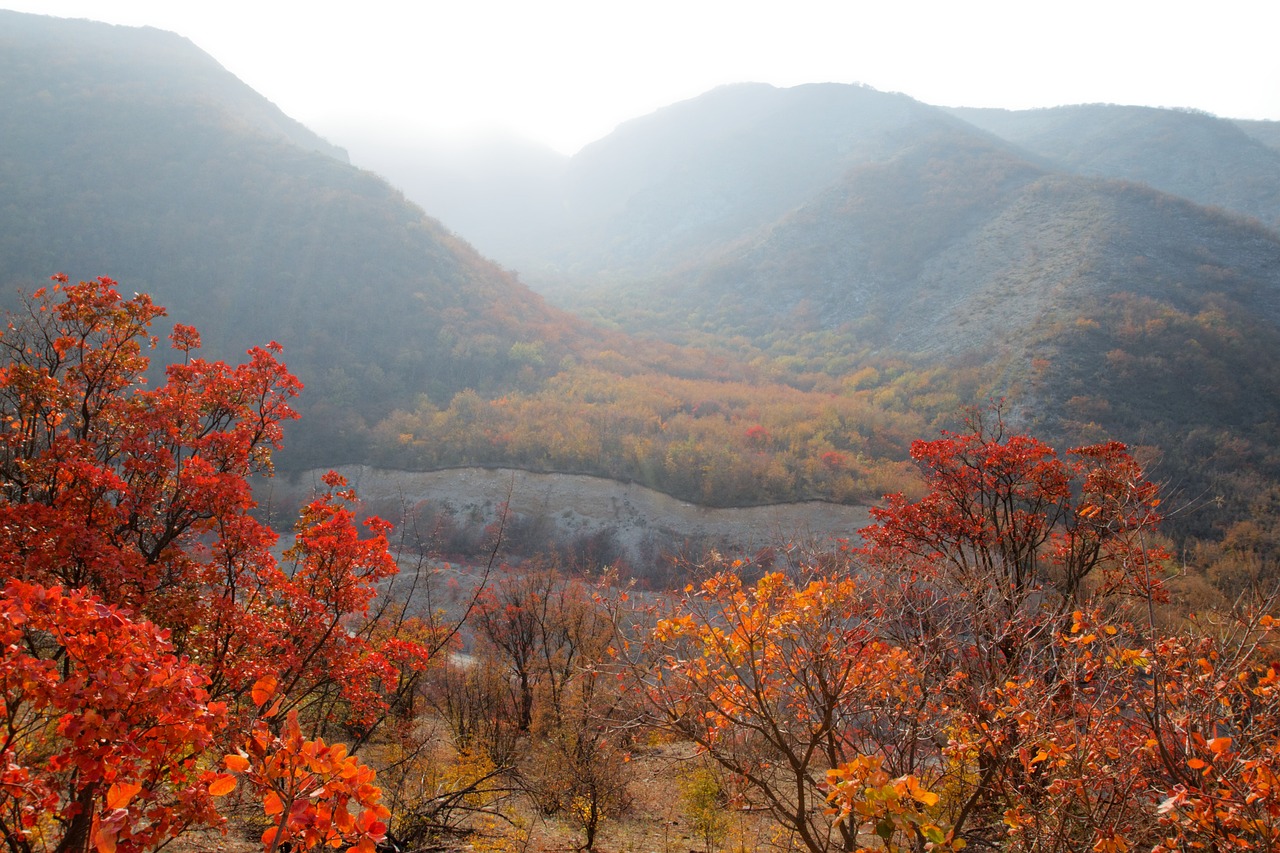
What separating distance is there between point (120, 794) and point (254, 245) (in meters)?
49.6

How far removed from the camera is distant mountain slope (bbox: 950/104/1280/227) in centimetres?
5516

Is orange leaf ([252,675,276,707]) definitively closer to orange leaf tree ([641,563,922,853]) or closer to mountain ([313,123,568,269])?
orange leaf tree ([641,563,922,853])

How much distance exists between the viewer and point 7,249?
34.5 m

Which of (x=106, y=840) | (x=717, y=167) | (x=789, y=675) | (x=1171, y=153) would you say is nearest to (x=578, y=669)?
(x=789, y=675)

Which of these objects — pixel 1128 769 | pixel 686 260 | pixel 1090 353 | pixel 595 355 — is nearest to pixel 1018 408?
pixel 1090 353

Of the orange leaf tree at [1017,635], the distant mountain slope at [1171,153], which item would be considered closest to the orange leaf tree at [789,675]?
the orange leaf tree at [1017,635]

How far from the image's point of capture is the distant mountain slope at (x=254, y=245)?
36344 millimetres

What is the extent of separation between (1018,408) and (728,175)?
65918 millimetres

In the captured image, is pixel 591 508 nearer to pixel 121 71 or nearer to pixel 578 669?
pixel 578 669

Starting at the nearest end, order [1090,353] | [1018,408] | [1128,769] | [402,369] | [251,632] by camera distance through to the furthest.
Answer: [1128,769]
[251,632]
[1018,408]
[1090,353]
[402,369]

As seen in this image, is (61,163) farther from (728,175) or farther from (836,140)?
(836,140)

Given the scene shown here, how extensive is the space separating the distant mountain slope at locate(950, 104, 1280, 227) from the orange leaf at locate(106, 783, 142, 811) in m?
74.2

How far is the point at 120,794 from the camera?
2.21 meters

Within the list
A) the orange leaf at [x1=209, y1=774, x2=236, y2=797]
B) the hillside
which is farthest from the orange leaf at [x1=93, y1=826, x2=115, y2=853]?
the hillside
